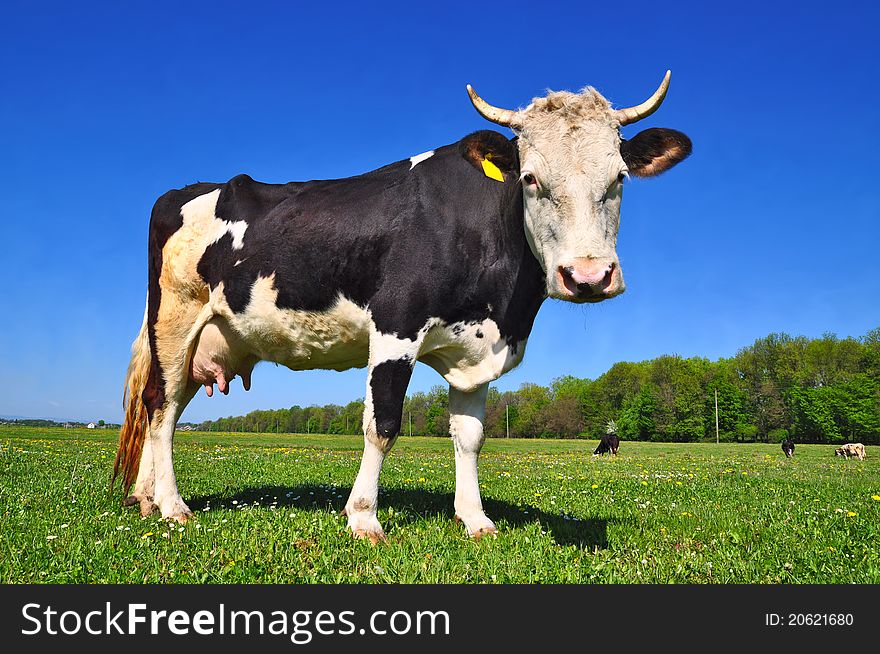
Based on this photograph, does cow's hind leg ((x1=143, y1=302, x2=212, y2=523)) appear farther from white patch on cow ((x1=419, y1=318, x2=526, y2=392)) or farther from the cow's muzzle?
the cow's muzzle

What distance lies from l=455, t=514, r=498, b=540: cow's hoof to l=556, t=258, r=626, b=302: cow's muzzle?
249 centimetres

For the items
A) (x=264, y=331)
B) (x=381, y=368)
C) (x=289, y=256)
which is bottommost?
(x=381, y=368)

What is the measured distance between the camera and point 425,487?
402 inches

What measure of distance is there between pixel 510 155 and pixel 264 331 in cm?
324

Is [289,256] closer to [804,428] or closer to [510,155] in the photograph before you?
[510,155]

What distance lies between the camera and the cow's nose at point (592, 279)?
5031 mm

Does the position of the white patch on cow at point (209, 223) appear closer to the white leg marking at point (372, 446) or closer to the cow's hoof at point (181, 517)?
the white leg marking at point (372, 446)

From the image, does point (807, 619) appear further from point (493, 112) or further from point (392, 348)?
point (493, 112)

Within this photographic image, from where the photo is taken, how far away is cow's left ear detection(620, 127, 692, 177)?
636 centimetres

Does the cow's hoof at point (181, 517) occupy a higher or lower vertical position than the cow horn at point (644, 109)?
lower

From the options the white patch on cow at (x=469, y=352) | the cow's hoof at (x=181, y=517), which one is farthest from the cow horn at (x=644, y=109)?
the cow's hoof at (x=181, y=517)

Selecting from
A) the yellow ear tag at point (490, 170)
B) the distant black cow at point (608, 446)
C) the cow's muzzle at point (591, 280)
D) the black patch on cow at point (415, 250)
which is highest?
the yellow ear tag at point (490, 170)

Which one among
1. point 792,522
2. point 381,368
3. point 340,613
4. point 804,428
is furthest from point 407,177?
point 804,428

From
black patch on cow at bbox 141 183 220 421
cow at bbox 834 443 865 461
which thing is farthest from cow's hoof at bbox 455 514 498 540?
cow at bbox 834 443 865 461
